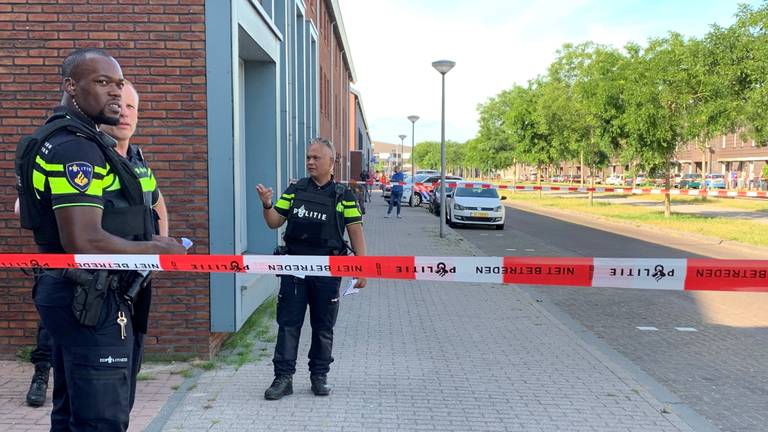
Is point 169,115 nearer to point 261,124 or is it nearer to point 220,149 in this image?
point 220,149

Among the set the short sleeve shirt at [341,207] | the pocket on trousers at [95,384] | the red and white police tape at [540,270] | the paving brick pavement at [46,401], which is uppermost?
the short sleeve shirt at [341,207]

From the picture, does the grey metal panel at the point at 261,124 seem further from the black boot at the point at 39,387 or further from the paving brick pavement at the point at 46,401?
the black boot at the point at 39,387

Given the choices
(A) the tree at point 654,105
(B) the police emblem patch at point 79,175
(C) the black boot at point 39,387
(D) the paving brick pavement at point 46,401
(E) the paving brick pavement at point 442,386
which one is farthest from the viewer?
(A) the tree at point 654,105

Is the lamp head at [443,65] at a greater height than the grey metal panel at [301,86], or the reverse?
the lamp head at [443,65]

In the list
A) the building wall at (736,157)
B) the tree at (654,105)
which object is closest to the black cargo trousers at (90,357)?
the tree at (654,105)

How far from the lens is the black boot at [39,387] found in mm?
4168

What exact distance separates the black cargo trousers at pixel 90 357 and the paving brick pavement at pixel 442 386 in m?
1.60

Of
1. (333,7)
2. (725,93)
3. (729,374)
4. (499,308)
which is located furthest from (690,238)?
(333,7)

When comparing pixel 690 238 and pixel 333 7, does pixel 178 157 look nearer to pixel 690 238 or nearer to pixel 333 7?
pixel 690 238

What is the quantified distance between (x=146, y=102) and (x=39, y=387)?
7.57 ft

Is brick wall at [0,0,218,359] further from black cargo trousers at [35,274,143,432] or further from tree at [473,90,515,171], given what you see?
tree at [473,90,515,171]

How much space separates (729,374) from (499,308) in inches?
114

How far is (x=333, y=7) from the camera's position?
22719mm

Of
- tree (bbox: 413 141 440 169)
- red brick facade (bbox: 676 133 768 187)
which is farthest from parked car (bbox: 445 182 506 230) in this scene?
tree (bbox: 413 141 440 169)
